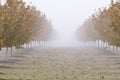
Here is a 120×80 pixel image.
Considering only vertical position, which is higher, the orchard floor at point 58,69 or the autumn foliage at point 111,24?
the autumn foliage at point 111,24

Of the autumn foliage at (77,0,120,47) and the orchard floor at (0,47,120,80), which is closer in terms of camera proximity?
the orchard floor at (0,47,120,80)

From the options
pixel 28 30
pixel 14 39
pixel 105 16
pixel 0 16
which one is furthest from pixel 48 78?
pixel 105 16

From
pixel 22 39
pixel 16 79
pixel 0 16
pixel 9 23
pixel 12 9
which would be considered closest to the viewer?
pixel 16 79

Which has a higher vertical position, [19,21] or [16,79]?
[19,21]

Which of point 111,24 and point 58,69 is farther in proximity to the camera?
point 111,24

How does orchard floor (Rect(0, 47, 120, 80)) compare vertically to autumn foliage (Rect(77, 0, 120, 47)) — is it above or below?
below

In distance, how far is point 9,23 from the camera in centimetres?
4512

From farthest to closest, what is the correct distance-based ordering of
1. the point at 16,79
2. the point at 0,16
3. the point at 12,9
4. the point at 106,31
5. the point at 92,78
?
the point at 106,31
the point at 12,9
the point at 0,16
the point at 92,78
the point at 16,79

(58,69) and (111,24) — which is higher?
(111,24)

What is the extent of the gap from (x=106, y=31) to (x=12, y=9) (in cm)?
2522

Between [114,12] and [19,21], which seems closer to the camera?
[114,12]

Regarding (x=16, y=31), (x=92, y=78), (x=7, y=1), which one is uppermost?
(x=7, y=1)

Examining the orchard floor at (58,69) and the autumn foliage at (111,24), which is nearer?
the orchard floor at (58,69)

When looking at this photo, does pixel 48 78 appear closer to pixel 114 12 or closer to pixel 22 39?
pixel 114 12
